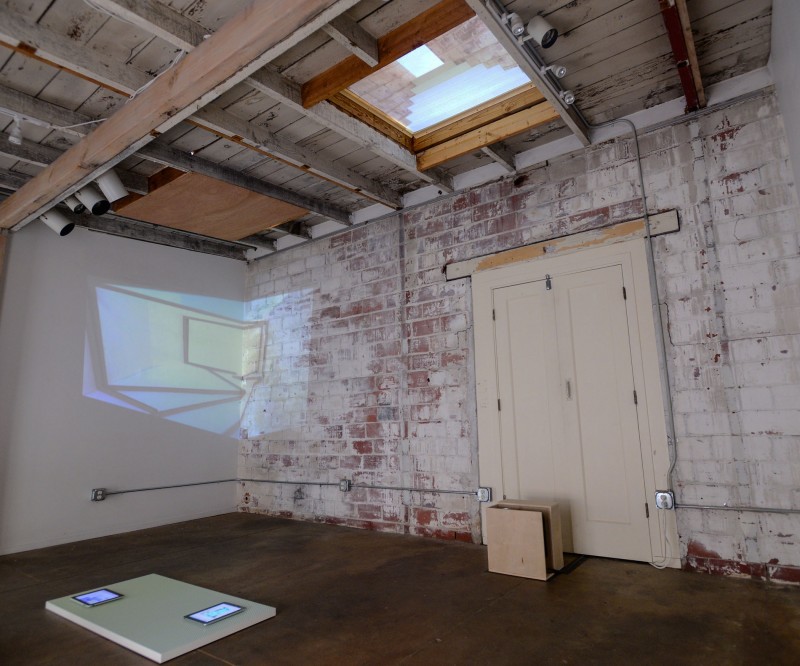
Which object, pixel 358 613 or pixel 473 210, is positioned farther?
pixel 473 210

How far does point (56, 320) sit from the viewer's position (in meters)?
4.62

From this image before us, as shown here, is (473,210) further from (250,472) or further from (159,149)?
(250,472)

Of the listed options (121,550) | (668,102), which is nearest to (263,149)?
(668,102)

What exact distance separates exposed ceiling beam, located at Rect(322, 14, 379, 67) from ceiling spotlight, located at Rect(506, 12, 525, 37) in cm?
73

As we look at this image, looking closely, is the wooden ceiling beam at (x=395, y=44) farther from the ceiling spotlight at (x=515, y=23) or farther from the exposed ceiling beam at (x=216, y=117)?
the exposed ceiling beam at (x=216, y=117)

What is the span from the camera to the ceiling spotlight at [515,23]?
96.4 inches

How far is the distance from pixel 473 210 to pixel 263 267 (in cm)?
298

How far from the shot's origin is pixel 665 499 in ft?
10.2

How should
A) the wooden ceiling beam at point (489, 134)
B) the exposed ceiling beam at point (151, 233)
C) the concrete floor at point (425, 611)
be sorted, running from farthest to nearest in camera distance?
1. the exposed ceiling beam at point (151, 233)
2. the wooden ceiling beam at point (489, 134)
3. the concrete floor at point (425, 611)

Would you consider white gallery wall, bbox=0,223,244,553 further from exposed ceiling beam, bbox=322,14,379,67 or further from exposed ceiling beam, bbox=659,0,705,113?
exposed ceiling beam, bbox=659,0,705,113

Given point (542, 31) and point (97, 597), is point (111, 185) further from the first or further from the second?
point (542, 31)

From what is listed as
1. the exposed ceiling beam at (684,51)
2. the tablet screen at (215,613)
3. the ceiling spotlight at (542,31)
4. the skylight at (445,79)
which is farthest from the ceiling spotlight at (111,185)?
the exposed ceiling beam at (684,51)

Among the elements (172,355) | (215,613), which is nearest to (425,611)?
(215,613)

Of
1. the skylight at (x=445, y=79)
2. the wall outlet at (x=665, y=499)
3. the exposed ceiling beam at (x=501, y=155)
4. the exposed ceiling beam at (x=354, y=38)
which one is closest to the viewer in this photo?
the exposed ceiling beam at (x=354, y=38)
